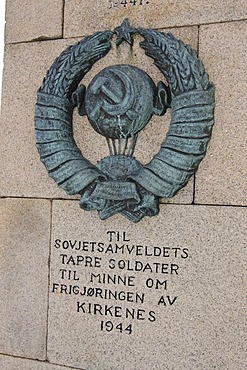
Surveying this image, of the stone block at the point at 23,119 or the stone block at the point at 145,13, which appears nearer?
the stone block at the point at 145,13

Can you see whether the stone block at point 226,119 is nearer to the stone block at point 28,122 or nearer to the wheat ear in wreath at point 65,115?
the stone block at point 28,122

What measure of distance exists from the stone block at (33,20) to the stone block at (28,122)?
0.07m

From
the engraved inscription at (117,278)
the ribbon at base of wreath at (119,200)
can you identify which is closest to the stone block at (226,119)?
the ribbon at base of wreath at (119,200)

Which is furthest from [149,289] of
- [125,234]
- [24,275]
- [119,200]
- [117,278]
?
[24,275]

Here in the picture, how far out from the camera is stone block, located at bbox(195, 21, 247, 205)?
415 cm

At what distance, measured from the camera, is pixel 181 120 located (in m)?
4.21

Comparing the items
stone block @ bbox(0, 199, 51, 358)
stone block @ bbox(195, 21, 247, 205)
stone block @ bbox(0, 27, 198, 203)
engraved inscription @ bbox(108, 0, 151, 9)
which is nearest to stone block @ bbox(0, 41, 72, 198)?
stone block @ bbox(0, 27, 198, 203)

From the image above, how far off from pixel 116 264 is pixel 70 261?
369mm

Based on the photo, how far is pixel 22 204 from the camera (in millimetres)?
4922

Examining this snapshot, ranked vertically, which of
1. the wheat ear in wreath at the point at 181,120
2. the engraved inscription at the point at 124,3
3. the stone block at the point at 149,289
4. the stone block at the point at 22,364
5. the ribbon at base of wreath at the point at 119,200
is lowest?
the stone block at the point at 22,364

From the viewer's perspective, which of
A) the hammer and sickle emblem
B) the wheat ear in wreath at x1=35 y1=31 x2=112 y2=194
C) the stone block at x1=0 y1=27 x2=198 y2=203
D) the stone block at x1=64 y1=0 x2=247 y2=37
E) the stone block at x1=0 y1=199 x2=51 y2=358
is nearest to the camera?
the stone block at x1=64 y1=0 x2=247 y2=37

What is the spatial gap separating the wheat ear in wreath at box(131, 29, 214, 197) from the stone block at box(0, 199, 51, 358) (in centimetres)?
98

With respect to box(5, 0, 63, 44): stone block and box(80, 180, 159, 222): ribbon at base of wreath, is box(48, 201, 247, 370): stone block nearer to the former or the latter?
box(80, 180, 159, 222): ribbon at base of wreath

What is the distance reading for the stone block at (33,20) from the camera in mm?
4879
